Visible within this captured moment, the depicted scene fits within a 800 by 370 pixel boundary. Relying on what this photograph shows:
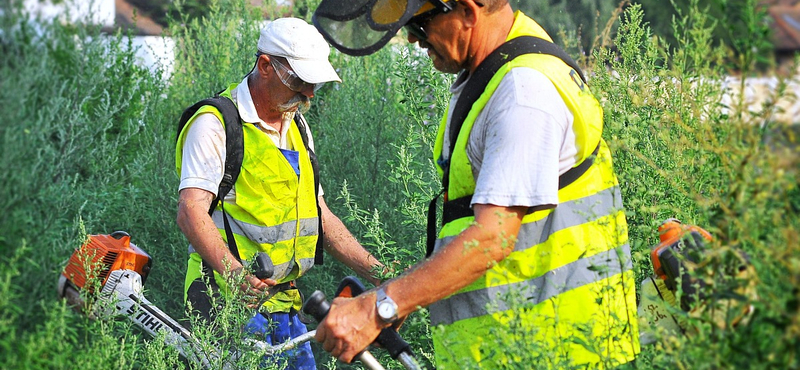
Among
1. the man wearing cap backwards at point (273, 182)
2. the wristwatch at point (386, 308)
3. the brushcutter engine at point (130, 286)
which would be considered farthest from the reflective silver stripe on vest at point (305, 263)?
the wristwatch at point (386, 308)

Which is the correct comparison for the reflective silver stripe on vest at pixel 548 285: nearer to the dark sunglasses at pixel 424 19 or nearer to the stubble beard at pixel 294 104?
the dark sunglasses at pixel 424 19

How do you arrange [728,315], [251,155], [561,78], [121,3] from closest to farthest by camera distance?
[728,315] → [561,78] → [251,155] → [121,3]

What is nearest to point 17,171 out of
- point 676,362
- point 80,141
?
point 80,141

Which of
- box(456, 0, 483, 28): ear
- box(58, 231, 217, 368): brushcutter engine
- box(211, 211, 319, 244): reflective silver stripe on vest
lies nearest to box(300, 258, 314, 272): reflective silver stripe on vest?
box(211, 211, 319, 244): reflective silver stripe on vest

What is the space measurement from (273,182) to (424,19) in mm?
1534

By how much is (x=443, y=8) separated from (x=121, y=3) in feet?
32.1

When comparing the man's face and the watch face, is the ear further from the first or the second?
the watch face

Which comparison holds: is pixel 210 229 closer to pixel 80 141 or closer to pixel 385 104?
pixel 385 104

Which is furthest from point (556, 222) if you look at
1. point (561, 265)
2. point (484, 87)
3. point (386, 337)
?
point (386, 337)

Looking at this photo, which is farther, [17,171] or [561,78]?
[17,171]

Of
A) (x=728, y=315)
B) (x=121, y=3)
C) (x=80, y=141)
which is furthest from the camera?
(x=121, y=3)

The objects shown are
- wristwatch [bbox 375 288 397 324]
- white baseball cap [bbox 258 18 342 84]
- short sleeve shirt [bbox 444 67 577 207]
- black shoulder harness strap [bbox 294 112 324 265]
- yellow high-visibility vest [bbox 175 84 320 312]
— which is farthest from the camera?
black shoulder harness strap [bbox 294 112 324 265]

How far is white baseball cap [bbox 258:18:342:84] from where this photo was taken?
4.07 m

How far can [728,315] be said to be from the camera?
197 cm
